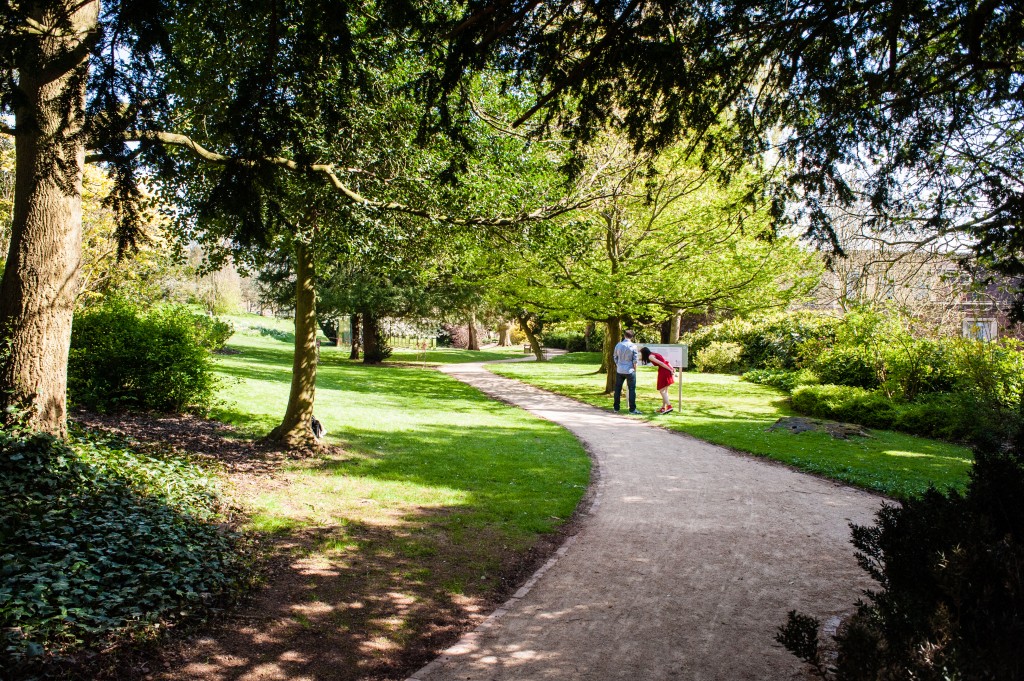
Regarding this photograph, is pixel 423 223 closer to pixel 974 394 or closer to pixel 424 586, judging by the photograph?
pixel 424 586

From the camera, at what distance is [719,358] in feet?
84.3

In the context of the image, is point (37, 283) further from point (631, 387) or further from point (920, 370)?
point (920, 370)

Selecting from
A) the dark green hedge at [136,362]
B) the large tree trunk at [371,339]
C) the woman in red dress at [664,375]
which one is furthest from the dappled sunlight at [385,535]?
the large tree trunk at [371,339]

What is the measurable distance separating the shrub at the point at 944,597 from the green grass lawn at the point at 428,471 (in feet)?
10.1

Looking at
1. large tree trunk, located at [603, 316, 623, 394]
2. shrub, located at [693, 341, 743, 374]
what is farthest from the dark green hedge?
shrub, located at [693, 341, 743, 374]

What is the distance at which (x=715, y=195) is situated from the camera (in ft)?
49.1

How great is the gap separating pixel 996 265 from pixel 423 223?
238 inches

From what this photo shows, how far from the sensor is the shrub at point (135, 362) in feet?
28.9

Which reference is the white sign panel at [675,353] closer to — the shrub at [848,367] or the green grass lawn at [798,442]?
the green grass lawn at [798,442]

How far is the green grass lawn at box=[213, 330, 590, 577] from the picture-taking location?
5969 mm

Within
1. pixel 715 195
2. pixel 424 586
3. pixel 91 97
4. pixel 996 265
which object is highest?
pixel 715 195

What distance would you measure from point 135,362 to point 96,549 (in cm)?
592

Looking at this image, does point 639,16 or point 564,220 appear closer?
point 639,16

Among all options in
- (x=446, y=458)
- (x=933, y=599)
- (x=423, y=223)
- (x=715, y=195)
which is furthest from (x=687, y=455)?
(x=715, y=195)
